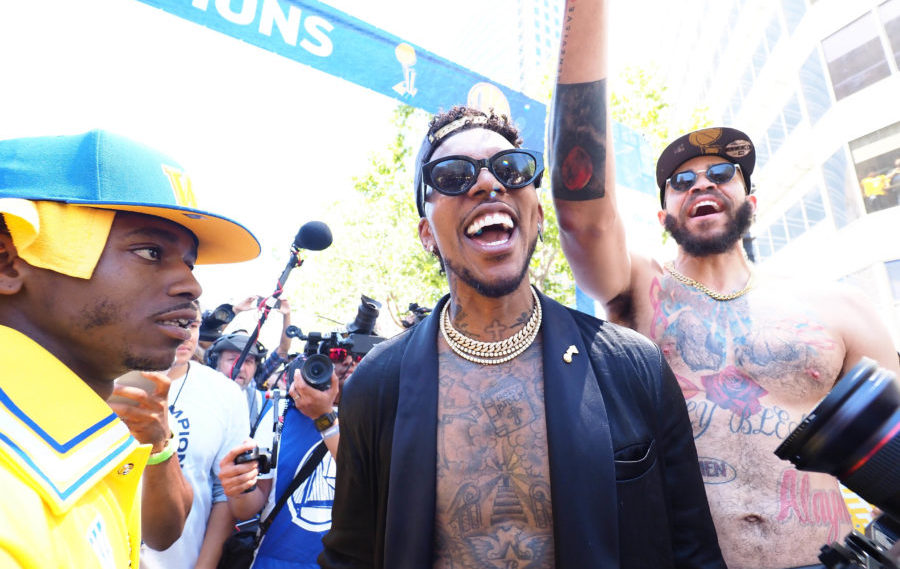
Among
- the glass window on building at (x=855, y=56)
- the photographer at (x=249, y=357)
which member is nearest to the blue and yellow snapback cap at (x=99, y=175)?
the photographer at (x=249, y=357)

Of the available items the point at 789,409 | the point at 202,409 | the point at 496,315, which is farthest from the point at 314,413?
the point at 789,409

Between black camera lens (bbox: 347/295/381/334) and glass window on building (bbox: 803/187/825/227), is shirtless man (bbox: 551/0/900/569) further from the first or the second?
glass window on building (bbox: 803/187/825/227)

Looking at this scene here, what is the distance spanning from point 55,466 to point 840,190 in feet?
72.8

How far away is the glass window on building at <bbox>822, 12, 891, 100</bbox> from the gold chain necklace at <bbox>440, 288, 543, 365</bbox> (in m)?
19.7

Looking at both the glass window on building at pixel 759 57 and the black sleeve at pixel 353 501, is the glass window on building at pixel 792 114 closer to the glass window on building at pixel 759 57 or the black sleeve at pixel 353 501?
the glass window on building at pixel 759 57

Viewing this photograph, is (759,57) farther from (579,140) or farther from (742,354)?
(579,140)

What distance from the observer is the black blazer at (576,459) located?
162 centimetres

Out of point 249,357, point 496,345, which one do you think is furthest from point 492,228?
point 249,357

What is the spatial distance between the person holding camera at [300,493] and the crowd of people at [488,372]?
0.05 m

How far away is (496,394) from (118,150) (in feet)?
5.24

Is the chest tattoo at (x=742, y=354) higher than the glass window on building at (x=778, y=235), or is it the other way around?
the glass window on building at (x=778, y=235)

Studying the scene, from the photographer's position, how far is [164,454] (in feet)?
6.76

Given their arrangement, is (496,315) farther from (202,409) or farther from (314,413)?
(202,409)

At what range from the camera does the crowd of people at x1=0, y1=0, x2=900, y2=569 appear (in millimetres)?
1340
